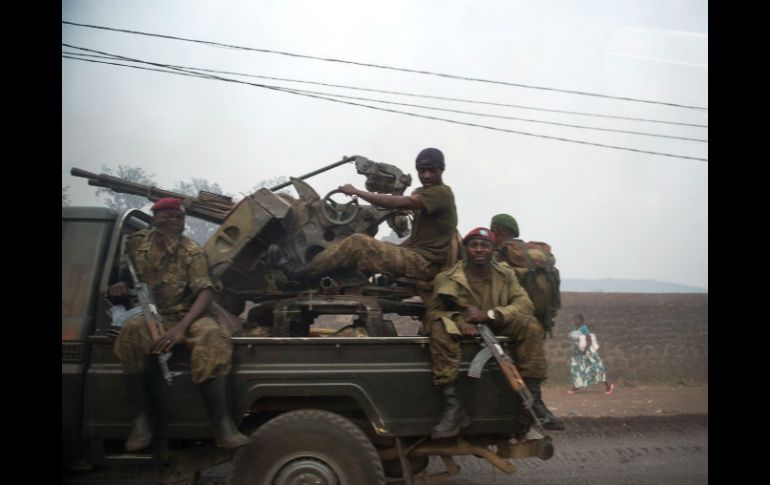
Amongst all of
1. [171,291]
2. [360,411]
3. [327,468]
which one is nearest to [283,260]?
[171,291]

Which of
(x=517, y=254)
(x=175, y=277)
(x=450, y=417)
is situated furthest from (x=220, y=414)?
(x=517, y=254)

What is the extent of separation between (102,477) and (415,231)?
2.83m

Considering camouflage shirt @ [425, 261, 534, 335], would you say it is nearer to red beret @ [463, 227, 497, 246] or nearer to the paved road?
red beret @ [463, 227, 497, 246]

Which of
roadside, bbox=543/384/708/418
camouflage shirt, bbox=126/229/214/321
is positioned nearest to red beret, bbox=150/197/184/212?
camouflage shirt, bbox=126/229/214/321

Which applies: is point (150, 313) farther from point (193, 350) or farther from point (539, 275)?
point (539, 275)

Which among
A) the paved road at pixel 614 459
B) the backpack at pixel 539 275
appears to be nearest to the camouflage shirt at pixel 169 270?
the paved road at pixel 614 459

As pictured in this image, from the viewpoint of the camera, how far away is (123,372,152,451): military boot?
11.8 ft

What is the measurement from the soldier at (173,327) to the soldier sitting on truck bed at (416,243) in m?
0.99

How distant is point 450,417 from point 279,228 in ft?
6.73

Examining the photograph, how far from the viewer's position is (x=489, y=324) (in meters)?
3.92

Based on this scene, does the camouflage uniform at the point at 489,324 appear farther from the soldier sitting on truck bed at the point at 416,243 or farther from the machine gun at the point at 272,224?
the machine gun at the point at 272,224
